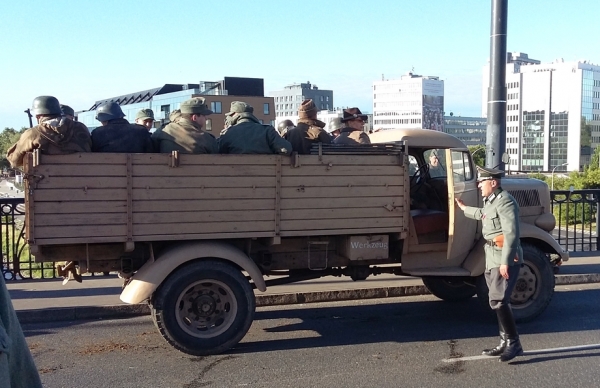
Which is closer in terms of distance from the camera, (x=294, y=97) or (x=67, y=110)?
(x=67, y=110)

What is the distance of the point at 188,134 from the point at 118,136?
0.68 m

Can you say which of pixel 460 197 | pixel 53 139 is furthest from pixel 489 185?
pixel 53 139

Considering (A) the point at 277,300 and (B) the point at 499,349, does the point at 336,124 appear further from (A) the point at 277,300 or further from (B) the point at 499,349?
(B) the point at 499,349

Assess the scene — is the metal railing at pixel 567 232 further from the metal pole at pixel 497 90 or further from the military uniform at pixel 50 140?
the military uniform at pixel 50 140

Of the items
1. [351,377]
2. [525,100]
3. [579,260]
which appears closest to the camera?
[351,377]

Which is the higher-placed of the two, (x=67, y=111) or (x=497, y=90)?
(x=497, y=90)

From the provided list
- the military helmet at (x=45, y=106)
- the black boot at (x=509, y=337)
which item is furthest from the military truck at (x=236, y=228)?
the black boot at (x=509, y=337)

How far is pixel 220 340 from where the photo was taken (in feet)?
20.7

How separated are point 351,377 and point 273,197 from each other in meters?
1.91

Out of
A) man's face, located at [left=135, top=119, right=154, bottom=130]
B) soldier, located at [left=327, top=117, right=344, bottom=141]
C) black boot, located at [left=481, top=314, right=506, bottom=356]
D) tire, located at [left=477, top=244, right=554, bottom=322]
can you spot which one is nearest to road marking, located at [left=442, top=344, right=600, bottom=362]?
black boot, located at [left=481, top=314, right=506, bottom=356]

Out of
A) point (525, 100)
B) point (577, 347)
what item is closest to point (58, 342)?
point (577, 347)

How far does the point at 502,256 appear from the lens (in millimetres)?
6043

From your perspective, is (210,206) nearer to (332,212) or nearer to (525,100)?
(332,212)

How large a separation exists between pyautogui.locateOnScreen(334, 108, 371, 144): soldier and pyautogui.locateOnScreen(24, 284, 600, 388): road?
2141 millimetres
